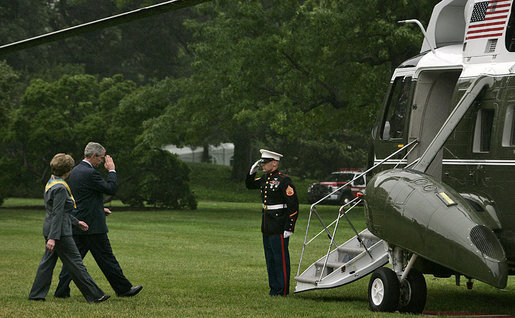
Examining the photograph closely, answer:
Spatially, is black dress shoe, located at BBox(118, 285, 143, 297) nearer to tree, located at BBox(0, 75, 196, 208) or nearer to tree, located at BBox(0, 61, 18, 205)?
tree, located at BBox(0, 61, 18, 205)

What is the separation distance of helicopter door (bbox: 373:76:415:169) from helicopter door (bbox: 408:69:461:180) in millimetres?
219

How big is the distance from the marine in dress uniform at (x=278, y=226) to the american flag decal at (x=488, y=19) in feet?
10.3

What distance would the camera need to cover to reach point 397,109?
13133 mm

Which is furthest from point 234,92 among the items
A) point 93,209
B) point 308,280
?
point 93,209

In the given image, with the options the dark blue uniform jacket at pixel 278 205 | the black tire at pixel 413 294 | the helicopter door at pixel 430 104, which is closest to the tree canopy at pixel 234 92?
the helicopter door at pixel 430 104

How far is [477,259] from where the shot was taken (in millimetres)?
9266

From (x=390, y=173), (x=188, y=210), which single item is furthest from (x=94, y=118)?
(x=390, y=173)

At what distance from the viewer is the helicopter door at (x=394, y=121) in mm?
12750

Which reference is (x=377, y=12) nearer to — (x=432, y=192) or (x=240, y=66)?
(x=240, y=66)

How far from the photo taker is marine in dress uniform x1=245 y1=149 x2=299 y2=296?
12.4 meters

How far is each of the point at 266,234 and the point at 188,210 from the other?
26.3m

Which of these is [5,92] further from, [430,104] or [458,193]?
[458,193]

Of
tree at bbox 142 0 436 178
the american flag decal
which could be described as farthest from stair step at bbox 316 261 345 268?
tree at bbox 142 0 436 178

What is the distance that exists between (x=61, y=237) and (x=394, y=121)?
16.2 ft
